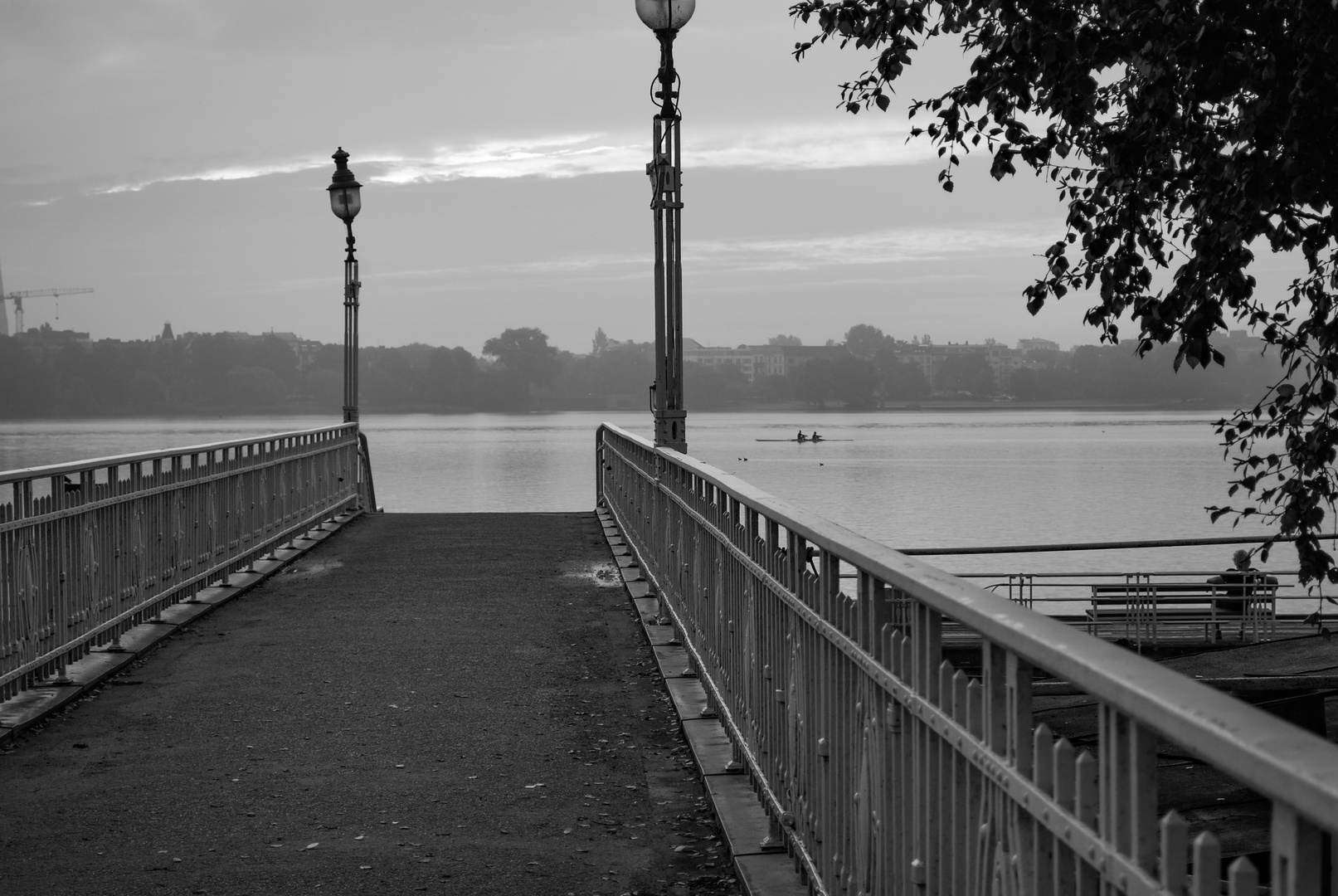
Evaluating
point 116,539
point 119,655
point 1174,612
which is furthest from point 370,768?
point 1174,612

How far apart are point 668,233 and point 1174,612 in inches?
647

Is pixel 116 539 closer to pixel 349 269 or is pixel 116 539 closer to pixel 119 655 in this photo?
pixel 119 655

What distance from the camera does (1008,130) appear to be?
31.2 feet

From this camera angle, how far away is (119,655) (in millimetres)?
9234

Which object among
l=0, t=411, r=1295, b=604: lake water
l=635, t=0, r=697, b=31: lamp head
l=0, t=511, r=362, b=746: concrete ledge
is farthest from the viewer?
l=0, t=411, r=1295, b=604: lake water

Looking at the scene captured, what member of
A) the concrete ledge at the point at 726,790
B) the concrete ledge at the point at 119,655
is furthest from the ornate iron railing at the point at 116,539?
the concrete ledge at the point at 726,790

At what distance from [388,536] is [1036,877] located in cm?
1644

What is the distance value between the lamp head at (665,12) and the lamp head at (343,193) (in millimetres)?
13249

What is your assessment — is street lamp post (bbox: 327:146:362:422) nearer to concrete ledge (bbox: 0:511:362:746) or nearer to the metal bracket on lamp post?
concrete ledge (bbox: 0:511:362:746)

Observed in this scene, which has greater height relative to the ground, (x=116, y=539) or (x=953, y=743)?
(x=953, y=743)

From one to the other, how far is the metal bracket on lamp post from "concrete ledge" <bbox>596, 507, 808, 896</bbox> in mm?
2497

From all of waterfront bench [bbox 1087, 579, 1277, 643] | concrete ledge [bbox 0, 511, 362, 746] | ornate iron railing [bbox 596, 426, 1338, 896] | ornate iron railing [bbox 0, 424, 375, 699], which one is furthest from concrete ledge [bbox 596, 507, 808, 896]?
waterfront bench [bbox 1087, 579, 1277, 643]

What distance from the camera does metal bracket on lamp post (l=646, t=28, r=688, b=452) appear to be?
11445 millimetres

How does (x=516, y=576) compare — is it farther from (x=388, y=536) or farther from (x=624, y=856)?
(x=624, y=856)
